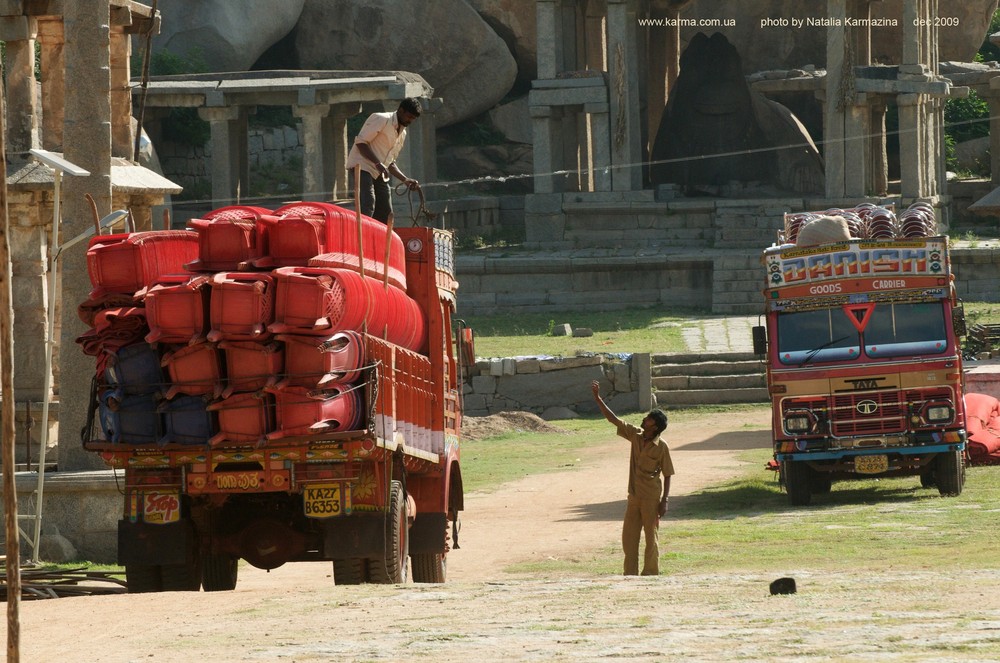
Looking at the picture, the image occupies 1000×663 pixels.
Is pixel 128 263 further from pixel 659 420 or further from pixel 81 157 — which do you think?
pixel 659 420

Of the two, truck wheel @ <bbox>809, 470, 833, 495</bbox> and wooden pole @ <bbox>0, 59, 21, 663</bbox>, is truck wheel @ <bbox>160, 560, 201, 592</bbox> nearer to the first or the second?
wooden pole @ <bbox>0, 59, 21, 663</bbox>

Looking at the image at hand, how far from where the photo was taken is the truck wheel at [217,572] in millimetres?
12305

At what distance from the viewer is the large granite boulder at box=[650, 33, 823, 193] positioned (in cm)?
4166

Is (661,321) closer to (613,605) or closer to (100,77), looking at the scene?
(100,77)

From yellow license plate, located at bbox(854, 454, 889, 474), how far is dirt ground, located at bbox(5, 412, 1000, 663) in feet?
→ 17.5

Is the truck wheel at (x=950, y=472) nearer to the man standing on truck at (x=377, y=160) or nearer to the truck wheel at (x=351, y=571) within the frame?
the man standing on truck at (x=377, y=160)

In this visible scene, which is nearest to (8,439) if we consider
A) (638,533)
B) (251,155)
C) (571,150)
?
(638,533)

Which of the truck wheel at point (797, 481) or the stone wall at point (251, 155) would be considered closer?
the truck wheel at point (797, 481)

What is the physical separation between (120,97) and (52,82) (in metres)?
1.05

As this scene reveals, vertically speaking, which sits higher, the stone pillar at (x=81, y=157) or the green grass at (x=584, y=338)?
the stone pillar at (x=81, y=157)

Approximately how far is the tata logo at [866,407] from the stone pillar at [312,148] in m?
20.8

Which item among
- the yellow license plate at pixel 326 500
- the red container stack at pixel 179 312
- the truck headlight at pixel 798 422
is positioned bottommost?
the truck headlight at pixel 798 422

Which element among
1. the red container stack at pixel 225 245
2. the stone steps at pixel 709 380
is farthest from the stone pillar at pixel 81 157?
the stone steps at pixel 709 380

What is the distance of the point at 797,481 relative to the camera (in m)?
16.8
